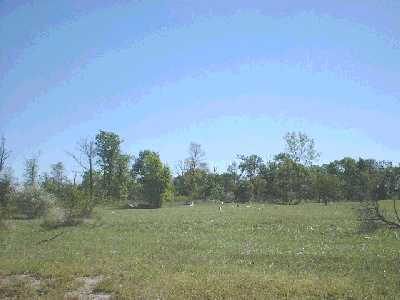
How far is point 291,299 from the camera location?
40.7 feet

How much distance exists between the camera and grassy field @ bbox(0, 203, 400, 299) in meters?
13.6

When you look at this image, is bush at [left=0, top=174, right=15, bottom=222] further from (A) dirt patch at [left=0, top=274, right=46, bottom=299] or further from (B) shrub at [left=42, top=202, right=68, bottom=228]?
(A) dirt patch at [left=0, top=274, right=46, bottom=299]

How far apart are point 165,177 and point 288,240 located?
229ft

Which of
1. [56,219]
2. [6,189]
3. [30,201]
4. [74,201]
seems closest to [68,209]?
[74,201]

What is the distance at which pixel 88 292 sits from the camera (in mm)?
14281

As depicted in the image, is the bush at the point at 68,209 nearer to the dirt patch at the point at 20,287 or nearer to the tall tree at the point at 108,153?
the dirt patch at the point at 20,287

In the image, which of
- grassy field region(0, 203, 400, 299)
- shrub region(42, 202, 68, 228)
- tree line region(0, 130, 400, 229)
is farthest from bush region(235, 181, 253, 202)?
grassy field region(0, 203, 400, 299)

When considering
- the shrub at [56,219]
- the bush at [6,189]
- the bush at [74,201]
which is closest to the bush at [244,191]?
the bush at [6,189]

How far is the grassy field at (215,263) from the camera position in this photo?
1356 centimetres

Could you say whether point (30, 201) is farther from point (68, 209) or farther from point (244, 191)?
point (244, 191)

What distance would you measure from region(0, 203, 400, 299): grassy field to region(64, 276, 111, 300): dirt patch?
0.19 meters

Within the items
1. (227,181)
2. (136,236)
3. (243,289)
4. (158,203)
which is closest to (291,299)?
(243,289)

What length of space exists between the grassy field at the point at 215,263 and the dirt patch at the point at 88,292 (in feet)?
0.62

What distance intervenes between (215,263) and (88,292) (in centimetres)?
597
